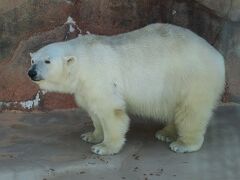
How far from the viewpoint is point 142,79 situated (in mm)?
4379

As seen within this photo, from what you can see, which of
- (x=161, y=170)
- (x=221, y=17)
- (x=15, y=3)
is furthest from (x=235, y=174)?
(x=15, y=3)

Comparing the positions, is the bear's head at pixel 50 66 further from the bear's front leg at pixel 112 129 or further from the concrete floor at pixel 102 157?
the concrete floor at pixel 102 157

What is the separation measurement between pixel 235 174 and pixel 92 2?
2.24 m

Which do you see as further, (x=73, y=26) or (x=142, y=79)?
(x=73, y=26)

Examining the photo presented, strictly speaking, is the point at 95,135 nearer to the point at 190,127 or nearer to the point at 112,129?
the point at 112,129

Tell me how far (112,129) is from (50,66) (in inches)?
25.8

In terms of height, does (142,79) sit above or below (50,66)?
below

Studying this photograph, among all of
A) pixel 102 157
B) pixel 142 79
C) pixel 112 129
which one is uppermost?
pixel 142 79

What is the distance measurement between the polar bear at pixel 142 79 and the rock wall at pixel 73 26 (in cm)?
101

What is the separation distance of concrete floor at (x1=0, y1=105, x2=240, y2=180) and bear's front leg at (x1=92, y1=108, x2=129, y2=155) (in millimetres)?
64

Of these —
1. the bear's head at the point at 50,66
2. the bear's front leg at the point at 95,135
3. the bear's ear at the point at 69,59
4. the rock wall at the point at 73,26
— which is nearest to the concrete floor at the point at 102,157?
the bear's front leg at the point at 95,135

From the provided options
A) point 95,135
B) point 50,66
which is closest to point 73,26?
point 95,135

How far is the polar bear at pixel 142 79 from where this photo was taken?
4.26 meters

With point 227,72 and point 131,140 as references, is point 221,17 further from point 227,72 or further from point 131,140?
point 131,140
